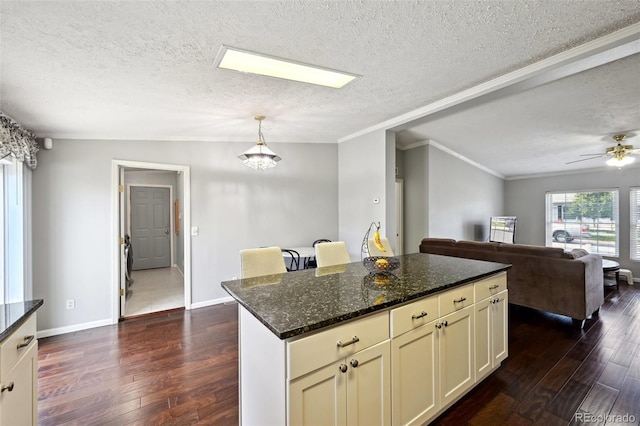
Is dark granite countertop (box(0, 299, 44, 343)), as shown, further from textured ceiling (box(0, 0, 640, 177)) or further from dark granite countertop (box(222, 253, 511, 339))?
textured ceiling (box(0, 0, 640, 177))

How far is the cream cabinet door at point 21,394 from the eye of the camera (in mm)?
1155

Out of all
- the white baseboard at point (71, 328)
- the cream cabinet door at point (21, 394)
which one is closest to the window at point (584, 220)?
the cream cabinet door at point (21, 394)

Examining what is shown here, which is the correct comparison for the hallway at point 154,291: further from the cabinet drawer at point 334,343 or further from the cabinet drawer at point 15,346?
the cabinet drawer at point 334,343

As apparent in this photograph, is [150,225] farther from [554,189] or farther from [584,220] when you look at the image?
[584,220]

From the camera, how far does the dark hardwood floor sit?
188 centimetres

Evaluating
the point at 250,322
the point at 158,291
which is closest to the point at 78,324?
the point at 158,291


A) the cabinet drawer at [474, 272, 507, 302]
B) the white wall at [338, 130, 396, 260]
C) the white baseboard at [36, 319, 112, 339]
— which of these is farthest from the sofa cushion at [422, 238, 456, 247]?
the white baseboard at [36, 319, 112, 339]

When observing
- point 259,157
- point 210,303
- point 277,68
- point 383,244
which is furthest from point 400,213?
point 277,68

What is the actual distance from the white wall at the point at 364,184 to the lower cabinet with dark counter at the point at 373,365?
2188 mm

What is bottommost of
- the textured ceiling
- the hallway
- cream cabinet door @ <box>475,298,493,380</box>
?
the hallway

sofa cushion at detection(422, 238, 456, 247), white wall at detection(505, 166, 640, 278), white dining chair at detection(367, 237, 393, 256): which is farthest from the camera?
white wall at detection(505, 166, 640, 278)

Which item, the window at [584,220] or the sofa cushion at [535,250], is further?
the window at [584,220]

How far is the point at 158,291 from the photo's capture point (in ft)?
16.0

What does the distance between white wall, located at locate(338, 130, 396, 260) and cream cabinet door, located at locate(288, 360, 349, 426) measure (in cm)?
290
